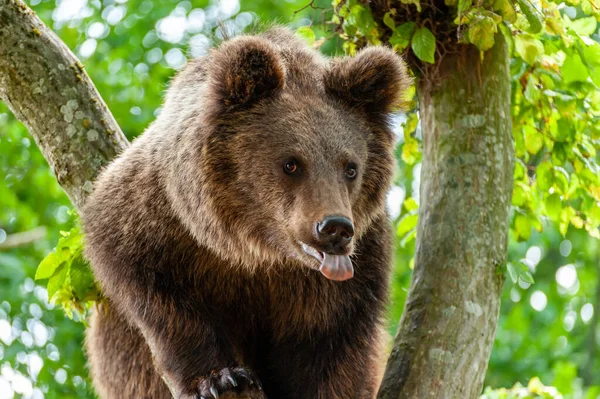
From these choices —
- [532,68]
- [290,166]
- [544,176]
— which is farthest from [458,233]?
[532,68]

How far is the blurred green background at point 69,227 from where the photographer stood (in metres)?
9.66

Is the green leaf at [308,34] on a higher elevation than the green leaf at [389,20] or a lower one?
lower

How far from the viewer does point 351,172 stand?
3879 mm

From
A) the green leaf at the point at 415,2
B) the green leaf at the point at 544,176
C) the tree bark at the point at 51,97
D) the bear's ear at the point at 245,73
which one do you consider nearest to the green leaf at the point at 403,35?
the green leaf at the point at 415,2

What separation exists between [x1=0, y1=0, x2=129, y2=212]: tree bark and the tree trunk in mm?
1707

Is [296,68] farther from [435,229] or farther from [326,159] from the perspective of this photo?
[435,229]

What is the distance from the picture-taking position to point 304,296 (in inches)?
168

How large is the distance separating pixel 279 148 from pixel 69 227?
6225 mm

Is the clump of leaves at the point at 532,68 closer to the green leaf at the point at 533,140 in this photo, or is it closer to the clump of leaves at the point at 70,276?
the green leaf at the point at 533,140

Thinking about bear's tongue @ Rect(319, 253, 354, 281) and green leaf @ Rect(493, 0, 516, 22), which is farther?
green leaf @ Rect(493, 0, 516, 22)

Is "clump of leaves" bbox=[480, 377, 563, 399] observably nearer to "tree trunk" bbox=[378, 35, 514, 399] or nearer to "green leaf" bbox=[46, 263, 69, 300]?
"tree trunk" bbox=[378, 35, 514, 399]

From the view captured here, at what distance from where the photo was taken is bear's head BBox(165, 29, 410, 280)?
149 inches

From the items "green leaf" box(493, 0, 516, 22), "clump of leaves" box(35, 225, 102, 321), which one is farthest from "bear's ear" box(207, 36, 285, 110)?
"clump of leaves" box(35, 225, 102, 321)

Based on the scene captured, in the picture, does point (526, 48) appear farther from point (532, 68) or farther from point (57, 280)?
point (57, 280)
